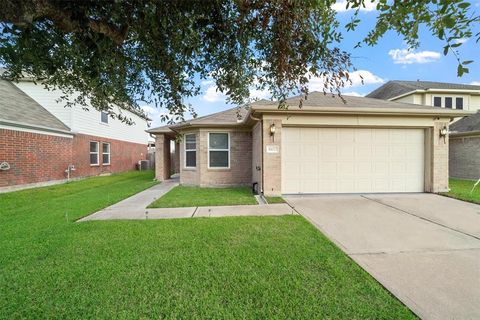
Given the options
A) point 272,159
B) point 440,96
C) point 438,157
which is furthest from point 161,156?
point 440,96

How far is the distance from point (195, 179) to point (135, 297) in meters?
8.51

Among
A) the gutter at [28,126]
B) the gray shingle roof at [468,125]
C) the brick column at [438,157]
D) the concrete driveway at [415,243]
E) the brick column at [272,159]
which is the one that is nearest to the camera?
the concrete driveway at [415,243]

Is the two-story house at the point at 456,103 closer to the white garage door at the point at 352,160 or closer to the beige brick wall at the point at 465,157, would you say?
the beige brick wall at the point at 465,157

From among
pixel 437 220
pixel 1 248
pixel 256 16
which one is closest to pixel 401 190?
pixel 437 220

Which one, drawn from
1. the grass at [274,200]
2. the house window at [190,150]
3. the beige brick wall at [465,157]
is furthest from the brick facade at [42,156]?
the beige brick wall at [465,157]

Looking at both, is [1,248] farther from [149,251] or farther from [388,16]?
[388,16]

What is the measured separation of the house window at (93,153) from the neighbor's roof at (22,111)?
232 centimetres

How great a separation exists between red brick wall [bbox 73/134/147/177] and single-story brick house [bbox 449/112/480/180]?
857 inches

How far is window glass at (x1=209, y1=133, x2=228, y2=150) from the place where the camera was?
1073cm

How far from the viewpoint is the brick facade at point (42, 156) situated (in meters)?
9.82

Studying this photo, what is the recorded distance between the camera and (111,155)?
1772 cm

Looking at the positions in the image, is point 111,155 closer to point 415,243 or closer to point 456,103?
point 415,243

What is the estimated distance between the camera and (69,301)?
2.74m

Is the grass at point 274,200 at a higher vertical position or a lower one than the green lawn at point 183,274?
higher
